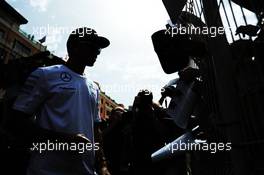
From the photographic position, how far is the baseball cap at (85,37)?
174 cm

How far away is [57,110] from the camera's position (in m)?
1.52

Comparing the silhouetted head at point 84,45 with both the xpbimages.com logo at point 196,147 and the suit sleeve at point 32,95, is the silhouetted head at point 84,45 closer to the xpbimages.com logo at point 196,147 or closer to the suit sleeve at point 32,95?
the suit sleeve at point 32,95

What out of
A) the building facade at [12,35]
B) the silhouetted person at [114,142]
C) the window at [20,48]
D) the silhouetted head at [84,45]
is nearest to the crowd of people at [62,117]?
the silhouetted head at [84,45]

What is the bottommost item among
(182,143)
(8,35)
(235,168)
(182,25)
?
(235,168)

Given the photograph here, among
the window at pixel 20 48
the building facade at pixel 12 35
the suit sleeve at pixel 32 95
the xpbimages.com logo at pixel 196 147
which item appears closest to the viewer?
the xpbimages.com logo at pixel 196 147

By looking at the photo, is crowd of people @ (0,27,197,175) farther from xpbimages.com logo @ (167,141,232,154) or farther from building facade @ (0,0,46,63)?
building facade @ (0,0,46,63)

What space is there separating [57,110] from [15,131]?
0.25m

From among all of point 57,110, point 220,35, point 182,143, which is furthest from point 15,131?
point 220,35

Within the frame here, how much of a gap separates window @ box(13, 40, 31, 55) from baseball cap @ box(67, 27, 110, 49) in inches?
1528

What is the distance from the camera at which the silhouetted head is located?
5.73 ft

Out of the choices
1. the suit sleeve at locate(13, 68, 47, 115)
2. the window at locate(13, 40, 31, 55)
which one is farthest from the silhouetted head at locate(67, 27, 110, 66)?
the window at locate(13, 40, 31, 55)

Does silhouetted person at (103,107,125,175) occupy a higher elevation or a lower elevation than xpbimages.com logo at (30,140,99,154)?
higher

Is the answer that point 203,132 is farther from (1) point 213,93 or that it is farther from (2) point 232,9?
(2) point 232,9

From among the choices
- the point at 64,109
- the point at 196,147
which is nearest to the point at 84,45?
the point at 64,109
